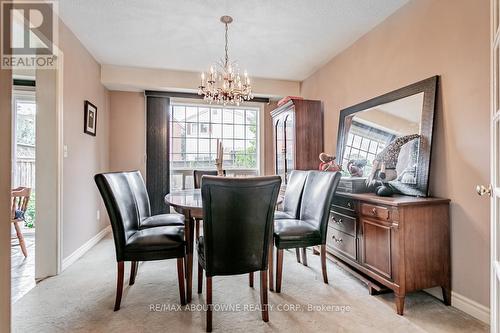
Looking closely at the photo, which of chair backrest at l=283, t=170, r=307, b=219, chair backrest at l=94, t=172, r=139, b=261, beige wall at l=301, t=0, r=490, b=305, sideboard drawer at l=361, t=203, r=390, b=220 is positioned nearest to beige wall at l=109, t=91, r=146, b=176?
chair backrest at l=94, t=172, r=139, b=261

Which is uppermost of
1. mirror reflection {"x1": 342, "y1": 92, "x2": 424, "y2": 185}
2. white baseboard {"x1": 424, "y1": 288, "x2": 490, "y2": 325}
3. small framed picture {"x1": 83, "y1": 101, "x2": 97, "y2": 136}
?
small framed picture {"x1": 83, "y1": 101, "x2": 97, "y2": 136}

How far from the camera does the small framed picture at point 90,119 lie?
10.4 ft

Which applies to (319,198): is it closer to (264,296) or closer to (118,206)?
(264,296)

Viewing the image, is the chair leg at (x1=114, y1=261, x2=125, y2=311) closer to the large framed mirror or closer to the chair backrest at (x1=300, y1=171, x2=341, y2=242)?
the chair backrest at (x1=300, y1=171, x2=341, y2=242)

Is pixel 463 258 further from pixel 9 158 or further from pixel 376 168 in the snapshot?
pixel 9 158

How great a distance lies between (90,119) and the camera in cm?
329

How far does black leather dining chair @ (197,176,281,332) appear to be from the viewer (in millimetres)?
1556

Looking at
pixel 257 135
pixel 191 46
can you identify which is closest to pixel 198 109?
pixel 257 135

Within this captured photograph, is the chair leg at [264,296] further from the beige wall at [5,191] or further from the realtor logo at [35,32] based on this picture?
the realtor logo at [35,32]

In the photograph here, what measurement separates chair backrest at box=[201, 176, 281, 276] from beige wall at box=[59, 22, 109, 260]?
1.93 metres

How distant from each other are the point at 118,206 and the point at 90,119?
202cm

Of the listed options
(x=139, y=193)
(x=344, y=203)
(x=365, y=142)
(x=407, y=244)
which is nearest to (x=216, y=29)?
(x=139, y=193)

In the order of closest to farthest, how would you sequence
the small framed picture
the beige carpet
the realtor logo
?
1. the beige carpet
2. the realtor logo
3. the small framed picture

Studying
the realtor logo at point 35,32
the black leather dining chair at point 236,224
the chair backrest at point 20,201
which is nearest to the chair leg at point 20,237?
the chair backrest at point 20,201
